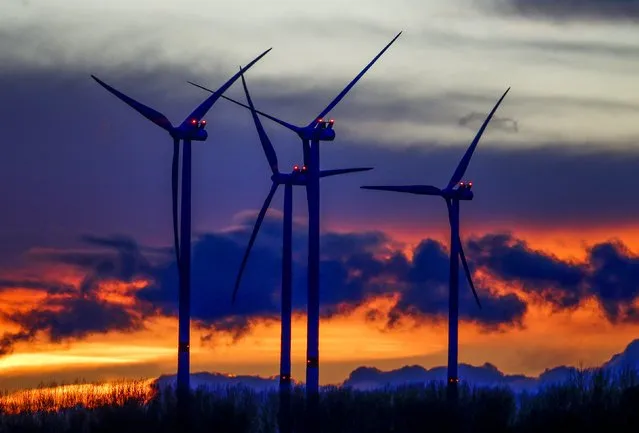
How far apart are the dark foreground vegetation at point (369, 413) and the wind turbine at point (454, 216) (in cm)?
1683

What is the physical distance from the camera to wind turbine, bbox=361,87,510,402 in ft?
591

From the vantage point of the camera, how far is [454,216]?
18438 centimetres

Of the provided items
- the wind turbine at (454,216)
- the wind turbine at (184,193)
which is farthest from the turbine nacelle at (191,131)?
the wind turbine at (454,216)

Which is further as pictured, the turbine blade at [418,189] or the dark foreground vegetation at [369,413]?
the turbine blade at [418,189]

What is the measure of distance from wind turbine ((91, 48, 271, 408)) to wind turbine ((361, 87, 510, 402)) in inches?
713

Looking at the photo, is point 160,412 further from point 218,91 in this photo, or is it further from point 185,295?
point 218,91

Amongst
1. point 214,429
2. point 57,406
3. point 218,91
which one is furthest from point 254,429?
point 218,91

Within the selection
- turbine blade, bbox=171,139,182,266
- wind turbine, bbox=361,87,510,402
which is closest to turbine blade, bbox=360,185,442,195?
wind turbine, bbox=361,87,510,402

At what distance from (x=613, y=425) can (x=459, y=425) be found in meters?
10.8

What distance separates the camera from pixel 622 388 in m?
158

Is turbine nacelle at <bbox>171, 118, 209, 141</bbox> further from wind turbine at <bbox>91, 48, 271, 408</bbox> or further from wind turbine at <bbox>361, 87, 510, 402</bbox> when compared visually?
wind turbine at <bbox>361, 87, 510, 402</bbox>

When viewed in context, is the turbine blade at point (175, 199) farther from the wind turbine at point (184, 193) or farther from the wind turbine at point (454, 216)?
the wind turbine at point (454, 216)

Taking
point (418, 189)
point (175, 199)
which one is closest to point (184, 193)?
point (175, 199)

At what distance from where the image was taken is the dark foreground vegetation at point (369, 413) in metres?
152
